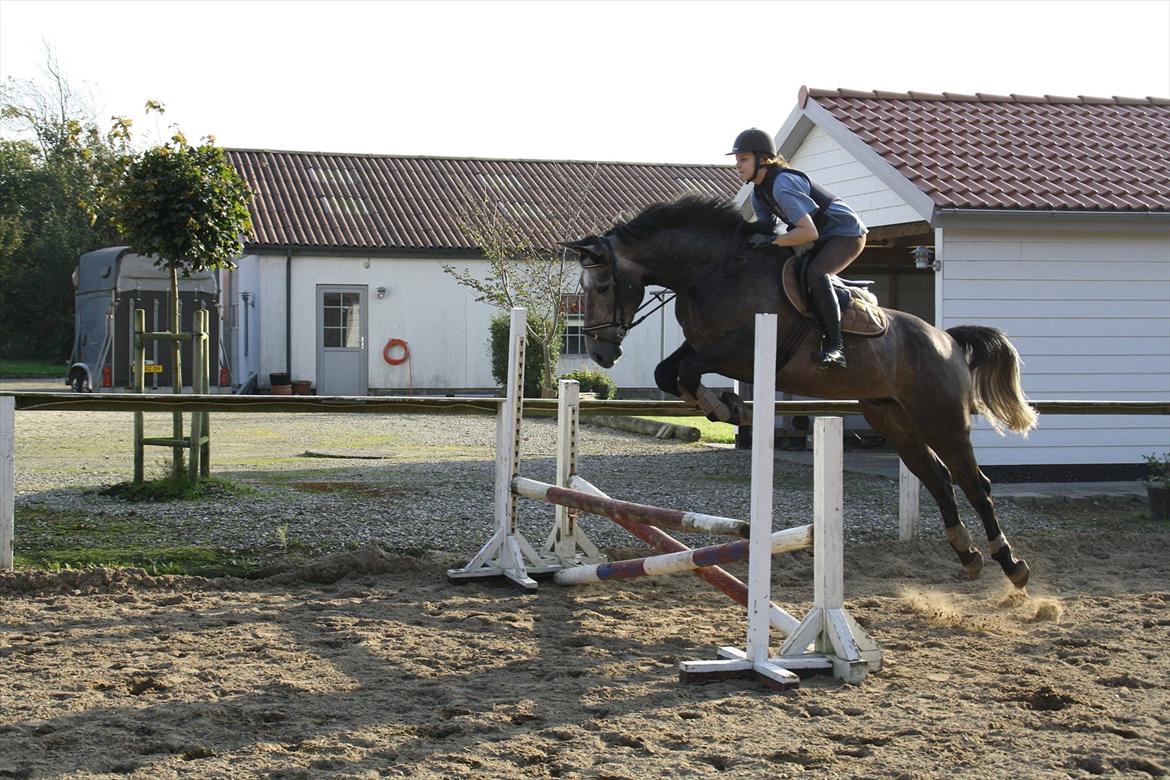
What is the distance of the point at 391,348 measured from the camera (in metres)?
24.5

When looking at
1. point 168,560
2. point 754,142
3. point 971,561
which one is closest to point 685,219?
point 754,142

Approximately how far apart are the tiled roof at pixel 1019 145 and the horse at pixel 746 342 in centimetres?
488

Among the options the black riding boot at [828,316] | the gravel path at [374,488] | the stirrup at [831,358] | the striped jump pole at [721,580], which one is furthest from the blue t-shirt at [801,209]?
the gravel path at [374,488]

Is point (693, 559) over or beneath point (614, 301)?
beneath

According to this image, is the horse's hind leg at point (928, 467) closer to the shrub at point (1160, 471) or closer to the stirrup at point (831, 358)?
the stirrup at point (831, 358)

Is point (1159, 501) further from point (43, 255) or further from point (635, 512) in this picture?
point (43, 255)

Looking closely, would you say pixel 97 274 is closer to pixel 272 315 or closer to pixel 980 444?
pixel 272 315

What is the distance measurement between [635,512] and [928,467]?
198 cm

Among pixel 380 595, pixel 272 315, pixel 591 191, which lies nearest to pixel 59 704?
pixel 380 595

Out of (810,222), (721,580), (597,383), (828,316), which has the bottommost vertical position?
(721,580)

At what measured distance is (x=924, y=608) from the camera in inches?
239

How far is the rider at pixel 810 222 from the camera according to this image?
557 cm

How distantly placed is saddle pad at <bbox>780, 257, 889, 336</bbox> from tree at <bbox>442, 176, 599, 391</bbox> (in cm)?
1479

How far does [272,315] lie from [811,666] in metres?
20.8
